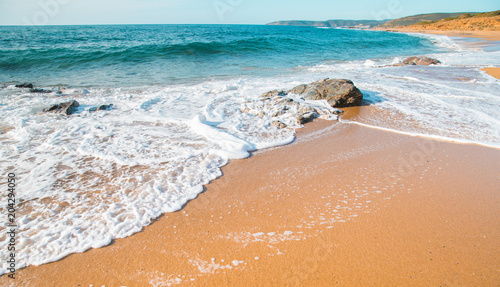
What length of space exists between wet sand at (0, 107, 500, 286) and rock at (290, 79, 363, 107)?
3328 millimetres

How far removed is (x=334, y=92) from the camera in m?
7.33

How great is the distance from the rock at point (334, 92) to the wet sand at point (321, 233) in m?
3.33

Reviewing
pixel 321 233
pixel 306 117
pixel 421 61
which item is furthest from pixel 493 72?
pixel 321 233

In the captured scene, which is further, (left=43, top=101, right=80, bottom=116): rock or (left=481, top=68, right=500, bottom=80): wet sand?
(left=481, top=68, right=500, bottom=80): wet sand

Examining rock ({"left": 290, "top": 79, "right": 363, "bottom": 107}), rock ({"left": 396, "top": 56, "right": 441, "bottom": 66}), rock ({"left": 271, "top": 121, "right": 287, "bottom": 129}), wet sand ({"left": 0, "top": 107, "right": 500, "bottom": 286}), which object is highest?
rock ({"left": 396, "top": 56, "right": 441, "bottom": 66})

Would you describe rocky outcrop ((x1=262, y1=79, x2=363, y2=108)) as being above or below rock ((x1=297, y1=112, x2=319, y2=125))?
above

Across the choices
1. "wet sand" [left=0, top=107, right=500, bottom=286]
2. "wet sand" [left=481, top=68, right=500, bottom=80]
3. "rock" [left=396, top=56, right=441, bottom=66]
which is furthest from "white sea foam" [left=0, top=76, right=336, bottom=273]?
"rock" [left=396, top=56, right=441, bottom=66]

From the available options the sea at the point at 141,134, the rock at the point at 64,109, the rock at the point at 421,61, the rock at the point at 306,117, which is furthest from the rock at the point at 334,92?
the rock at the point at 421,61

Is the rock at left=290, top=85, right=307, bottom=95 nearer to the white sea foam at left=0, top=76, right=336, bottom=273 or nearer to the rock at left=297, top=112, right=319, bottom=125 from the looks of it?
the white sea foam at left=0, top=76, right=336, bottom=273

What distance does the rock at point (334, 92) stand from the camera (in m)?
7.07

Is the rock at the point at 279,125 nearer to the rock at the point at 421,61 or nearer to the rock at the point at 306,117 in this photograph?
the rock at the point at 306,117

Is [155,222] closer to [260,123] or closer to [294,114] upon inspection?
[260,123]

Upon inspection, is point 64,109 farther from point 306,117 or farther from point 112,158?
point 306,117

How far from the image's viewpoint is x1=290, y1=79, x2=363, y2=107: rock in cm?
707
